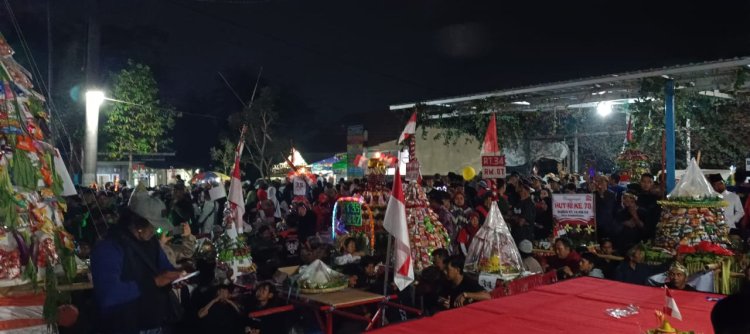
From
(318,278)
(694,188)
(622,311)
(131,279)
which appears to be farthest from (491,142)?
(131,279)

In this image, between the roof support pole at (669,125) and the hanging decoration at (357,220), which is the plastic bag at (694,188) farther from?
the hanging decoration at (357,220)

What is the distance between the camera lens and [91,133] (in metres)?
11.3

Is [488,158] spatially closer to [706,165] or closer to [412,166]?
[412,166]

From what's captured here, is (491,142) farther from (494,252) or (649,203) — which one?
(649,203)

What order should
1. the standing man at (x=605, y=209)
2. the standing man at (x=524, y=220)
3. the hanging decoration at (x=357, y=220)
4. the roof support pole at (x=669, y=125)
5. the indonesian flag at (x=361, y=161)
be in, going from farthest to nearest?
1. the indonesian flag at (x=361, y=161)
2. the roof support pole at (x=669, y=125)
3. the standing man at (x=605, y=209)
4. the hanging decoration at (x=357, y=220)
5. the standing man at (x=524, y=220)

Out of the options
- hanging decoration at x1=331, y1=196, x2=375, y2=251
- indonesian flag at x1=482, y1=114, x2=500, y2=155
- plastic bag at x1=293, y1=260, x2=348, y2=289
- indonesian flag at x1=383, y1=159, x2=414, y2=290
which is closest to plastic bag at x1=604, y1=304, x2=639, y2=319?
indonesian flag at x1=383, y1=159, x2=414, y2=290

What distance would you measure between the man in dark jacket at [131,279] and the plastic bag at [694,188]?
586 centimetres

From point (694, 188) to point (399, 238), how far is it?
3.82 m

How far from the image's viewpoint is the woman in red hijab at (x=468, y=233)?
28.2ft

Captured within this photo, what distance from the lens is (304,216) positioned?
11.7 metres

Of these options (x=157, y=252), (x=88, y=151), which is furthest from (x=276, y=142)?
(x=157, y=252)

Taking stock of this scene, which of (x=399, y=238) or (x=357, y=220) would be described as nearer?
(x=399, y=238)

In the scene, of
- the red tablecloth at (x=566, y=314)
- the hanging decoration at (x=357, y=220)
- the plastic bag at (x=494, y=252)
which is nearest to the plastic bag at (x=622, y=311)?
the red tablecloth at (x=566, y=314)

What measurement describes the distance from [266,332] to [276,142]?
26727 millimetres
